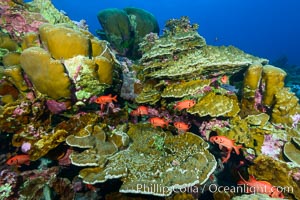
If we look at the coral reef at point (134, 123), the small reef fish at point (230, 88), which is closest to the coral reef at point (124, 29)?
the coral reef at point (134, 123)

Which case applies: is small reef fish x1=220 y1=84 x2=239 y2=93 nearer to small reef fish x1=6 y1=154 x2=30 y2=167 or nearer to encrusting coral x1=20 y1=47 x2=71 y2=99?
encrusting coral x1=20 y1=47 x2=71 y2=99

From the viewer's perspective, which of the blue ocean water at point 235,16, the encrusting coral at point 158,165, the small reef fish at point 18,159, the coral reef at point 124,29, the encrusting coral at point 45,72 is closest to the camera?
the encrusting coral at point 158,165

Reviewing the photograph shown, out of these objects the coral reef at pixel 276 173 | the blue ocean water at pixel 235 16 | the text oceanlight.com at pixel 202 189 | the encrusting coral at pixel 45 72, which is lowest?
the text oceanlight.com at pixel 202 189

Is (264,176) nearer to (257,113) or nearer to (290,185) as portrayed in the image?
(290,185)

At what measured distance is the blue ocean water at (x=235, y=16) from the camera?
102 meters

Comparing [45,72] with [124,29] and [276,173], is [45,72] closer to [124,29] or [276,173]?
[276,173]

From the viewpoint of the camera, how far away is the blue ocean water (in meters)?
102

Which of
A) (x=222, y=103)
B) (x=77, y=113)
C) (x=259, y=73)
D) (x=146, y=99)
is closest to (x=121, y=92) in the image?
(x=146, y=99)

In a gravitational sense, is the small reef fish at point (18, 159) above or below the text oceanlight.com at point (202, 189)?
below

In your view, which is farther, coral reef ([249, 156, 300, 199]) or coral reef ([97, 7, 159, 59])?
coral reef ([97, 7, 159, 59])

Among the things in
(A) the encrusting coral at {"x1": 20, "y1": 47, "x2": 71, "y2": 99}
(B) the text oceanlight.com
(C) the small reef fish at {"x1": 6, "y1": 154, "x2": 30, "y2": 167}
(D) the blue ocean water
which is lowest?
(C) the small reef fish at {"x1": 6, "y1": 154, "x2": 30, "y2": 167}

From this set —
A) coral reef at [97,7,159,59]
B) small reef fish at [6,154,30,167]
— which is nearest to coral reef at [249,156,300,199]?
small reef fish at [6,154,30,167]

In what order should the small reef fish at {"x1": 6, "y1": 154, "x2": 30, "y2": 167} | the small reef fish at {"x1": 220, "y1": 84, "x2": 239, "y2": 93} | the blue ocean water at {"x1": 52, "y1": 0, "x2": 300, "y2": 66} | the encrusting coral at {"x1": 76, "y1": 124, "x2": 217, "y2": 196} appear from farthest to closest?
1. the blue ocean water at {"x1": 52, "y1": 0, "x2": 300, "y2": 66}
2. the small reef fish at {"x1": 220, "y1": 84, "x2": 239, "y2": 93}
3. the small reef fish at {"x1": 6, "y1": 154, "x2": 30, "y2": 167}
4. the encrusting coral at {"x1": 76, "y1": 124, "x2": 217, "y2": 196}

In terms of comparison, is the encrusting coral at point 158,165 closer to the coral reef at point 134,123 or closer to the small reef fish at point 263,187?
the coral reef at point 134,123
